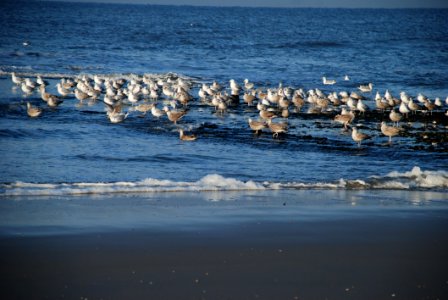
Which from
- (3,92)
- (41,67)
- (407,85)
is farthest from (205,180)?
(41,67)

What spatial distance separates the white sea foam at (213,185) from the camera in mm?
11453

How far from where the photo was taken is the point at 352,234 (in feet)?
29.9

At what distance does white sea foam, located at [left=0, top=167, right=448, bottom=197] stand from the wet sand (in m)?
1.83

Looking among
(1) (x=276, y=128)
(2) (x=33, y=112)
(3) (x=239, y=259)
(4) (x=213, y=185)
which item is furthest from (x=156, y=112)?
(3) (x=239, y=259)

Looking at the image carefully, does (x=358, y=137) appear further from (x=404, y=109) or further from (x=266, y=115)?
(x=404, y=109)

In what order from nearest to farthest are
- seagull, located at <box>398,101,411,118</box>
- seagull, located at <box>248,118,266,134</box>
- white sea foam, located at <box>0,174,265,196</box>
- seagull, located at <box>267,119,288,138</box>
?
white sea foam, located at <box>0,174,265,196</box>, seagull, located at <box>267,119,288,138</box>, seagull, located at <box>248,118,266,134</box>, seagull, located at <box>398,101,411,118</box>

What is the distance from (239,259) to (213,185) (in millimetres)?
4303

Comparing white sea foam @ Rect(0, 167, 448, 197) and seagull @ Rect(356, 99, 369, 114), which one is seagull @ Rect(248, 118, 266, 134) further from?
white sea foam @ Rect(0, 167, 448, 197)

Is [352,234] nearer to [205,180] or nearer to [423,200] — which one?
[423,200]

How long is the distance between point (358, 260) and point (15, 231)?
3958 mm

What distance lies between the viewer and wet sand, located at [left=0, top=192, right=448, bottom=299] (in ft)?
23.3

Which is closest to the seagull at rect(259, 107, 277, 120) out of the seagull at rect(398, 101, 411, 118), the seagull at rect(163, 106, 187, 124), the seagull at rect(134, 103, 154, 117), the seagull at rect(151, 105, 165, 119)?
the seagull at rect(163, 106, 187, 124)

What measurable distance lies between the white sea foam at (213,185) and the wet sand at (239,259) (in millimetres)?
1825

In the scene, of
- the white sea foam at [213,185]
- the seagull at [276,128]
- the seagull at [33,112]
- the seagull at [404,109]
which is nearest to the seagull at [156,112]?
the seagull at [33,112]
